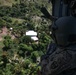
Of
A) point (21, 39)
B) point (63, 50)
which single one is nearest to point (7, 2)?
point (21, 39)

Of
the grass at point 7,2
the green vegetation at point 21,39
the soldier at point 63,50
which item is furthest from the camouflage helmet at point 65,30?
the grass at point 7,2

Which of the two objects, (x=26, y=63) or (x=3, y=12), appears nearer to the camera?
(x=26, y=63)

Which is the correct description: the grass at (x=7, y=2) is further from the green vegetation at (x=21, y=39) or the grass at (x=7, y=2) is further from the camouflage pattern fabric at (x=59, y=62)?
the camouflage pattern fabric at (x=59, y=62)

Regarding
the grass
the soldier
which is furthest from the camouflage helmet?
the grass

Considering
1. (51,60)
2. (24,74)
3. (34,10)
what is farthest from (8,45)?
(51,60)

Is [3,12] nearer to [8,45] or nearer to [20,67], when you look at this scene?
[8,45]

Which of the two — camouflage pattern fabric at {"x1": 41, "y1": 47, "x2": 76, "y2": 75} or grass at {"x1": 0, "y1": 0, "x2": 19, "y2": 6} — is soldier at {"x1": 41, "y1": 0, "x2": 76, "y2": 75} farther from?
grass at {"x1": 0, "y1": 0, "x2": 19, "y2": 6}
